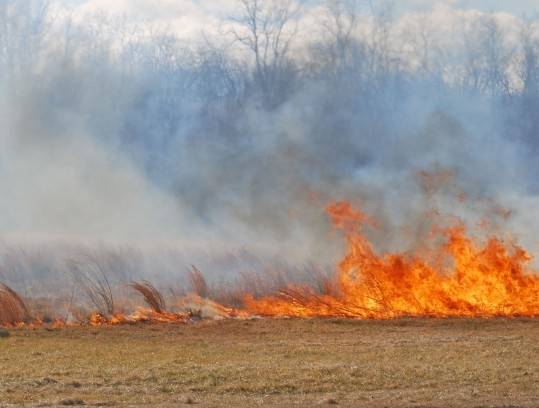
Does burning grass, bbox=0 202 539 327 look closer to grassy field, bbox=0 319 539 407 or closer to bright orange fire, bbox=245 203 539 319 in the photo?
bright orange fire, bbox=245 203 539 319

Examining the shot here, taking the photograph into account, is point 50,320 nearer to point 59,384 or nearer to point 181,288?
point 181,288

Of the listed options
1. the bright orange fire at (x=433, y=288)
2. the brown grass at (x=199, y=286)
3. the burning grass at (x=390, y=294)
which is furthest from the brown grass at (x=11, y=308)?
the bright orange fire at (x=433, y=288)

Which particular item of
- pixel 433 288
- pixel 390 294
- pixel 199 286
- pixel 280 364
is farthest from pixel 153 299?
pixel 280 364

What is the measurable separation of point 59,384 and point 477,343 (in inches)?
316

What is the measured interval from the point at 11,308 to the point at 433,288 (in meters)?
9.98

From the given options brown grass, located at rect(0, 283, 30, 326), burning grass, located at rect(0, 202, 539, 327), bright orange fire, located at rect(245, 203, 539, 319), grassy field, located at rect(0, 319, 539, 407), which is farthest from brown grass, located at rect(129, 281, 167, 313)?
brown grass, located at rect(0, 283, 30, 326)

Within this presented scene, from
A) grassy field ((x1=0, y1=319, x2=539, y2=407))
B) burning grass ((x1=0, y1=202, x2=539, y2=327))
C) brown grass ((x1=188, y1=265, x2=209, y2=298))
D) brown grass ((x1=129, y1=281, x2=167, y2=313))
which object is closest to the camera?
grassy field ((x1=0, y1=319, x2=539, y2=407))

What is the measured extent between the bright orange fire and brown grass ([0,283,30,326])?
5.48 m

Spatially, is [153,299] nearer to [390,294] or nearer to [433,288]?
[390,294]

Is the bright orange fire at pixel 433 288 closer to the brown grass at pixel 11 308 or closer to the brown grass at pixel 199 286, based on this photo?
the brown grass at pixel 199 286

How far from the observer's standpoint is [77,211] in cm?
3447

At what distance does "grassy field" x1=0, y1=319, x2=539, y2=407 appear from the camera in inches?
487

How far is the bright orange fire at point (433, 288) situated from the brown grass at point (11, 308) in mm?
5483

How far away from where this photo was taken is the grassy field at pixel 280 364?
40.5ft
